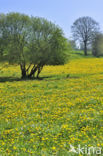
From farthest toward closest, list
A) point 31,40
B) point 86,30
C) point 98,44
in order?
point 86,30
point 98,44
point 31,40

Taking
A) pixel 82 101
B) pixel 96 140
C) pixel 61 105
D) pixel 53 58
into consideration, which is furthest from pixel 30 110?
pixel 53 58

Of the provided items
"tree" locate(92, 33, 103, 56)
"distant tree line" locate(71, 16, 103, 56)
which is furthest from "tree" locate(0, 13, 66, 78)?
"distant tree line" locate(71, 16, 103, 56)

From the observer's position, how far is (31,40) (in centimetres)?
2984

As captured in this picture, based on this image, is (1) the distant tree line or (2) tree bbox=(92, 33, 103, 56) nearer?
(2) tree bbox=(92, 33, 103, 56)

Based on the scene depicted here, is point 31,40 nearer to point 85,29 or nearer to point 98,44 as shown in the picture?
point 98,44

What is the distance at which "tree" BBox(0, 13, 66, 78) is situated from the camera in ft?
94.6

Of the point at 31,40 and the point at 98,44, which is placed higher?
the point at 98,44

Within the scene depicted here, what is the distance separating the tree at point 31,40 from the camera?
28.8 m

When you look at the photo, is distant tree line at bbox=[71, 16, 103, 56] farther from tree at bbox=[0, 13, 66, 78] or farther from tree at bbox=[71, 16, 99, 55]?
tree at bbox=[0, 13, 66, 78]

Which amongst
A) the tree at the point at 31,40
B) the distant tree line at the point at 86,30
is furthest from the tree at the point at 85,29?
the tree at the point at 31,40

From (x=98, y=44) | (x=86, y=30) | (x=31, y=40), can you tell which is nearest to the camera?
(x=31, y=40)

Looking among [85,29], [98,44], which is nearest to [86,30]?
[85,29]

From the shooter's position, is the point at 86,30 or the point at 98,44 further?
the point at 86,30

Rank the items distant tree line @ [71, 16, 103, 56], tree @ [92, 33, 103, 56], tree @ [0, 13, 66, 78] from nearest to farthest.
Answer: tree @ [0, 13, 66, 78] < tree @ [92, 33, 103, 56] < distant tree line @ [71, 16, 103, 56]
